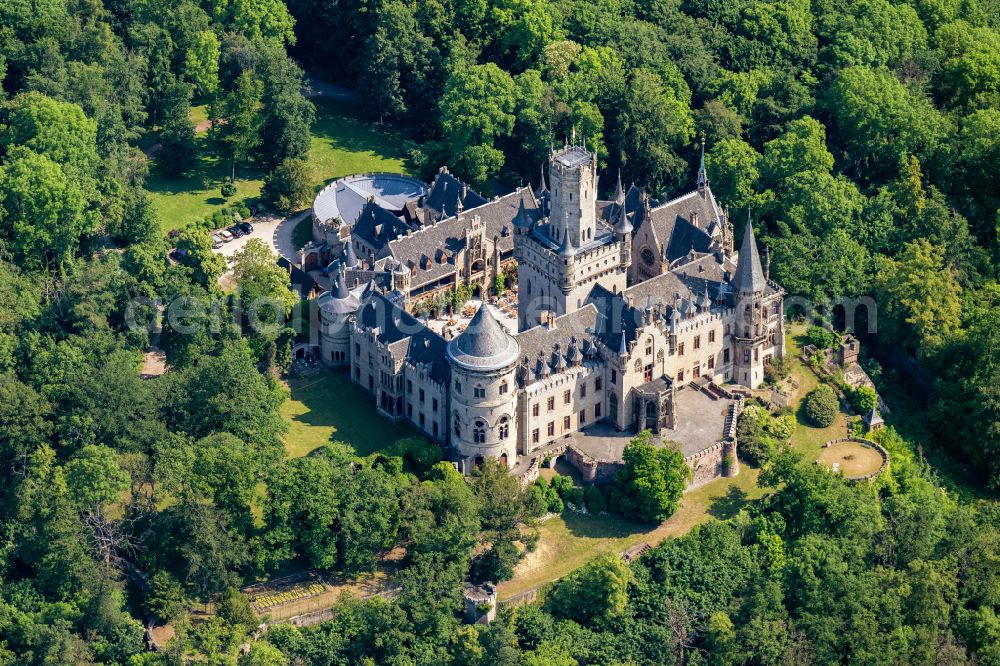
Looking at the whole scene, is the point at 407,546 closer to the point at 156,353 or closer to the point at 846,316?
the point at 156,353

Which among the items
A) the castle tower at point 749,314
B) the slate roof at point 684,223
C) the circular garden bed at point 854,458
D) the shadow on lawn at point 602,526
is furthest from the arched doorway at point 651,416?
the slate roof at point 684,223

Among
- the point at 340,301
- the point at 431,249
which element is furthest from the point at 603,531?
the point at 431,249

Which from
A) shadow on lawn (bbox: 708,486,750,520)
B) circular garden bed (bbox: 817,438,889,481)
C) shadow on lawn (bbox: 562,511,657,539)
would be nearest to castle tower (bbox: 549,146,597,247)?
shadow on lawn (bbox: 562,511,657,539)

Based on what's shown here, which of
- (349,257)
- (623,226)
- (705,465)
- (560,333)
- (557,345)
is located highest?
(623,226)

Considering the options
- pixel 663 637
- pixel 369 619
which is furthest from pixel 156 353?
pixel 663 637

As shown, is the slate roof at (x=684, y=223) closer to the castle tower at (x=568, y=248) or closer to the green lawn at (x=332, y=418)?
the castle tower at (x=568, y=248)

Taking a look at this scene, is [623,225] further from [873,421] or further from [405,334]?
[873,421]
